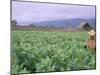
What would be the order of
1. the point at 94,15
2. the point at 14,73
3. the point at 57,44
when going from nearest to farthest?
the point at 14,73 < the point at 57,44 < the point at 94,15

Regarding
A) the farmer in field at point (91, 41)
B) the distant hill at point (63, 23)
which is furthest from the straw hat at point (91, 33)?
the distant hill at point (63, 23)

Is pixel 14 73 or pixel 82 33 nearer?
pixel 14 73

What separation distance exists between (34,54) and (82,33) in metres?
0.70

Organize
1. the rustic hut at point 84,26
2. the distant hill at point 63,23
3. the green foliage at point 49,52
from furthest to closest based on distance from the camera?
the rustic hut at point 84,26, the distant hill at point 63,23, the green foliage at point 49,52

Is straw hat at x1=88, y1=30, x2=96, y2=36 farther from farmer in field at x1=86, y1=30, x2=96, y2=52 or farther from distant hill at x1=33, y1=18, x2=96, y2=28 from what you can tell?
distant hill at x1=33, y1=18, x2=96, y2=28

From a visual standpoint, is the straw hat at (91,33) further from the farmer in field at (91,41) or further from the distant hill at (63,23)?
the distant hill at (63,23)

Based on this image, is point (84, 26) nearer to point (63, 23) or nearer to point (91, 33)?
point (91, 33)

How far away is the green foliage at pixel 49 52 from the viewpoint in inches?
99.9

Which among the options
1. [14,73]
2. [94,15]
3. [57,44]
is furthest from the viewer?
[94,15]

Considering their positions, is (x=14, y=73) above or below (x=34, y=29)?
below

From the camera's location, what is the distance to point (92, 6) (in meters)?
2.87

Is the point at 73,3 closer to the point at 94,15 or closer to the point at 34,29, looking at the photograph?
the point at 94,15

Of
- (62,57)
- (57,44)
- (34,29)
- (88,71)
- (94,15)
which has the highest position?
(94,15)

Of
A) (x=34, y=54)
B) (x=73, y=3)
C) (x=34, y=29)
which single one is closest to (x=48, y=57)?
(x=34, y=54)
